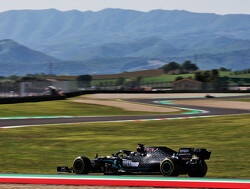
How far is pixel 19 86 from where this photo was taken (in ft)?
145

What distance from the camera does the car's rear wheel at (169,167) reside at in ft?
29.3

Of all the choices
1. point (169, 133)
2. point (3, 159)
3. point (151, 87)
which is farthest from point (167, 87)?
point (3, 159)

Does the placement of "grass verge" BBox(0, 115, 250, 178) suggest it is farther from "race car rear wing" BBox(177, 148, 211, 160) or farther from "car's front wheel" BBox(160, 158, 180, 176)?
"car's front wheel" BBox(160, 158, 180, 176)

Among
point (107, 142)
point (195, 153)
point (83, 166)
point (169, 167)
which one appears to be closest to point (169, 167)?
point (169, 167)

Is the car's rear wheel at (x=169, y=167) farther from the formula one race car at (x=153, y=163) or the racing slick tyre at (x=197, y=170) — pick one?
the racing slick tyre at (x=197, y=170)

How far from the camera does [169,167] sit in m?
9.03

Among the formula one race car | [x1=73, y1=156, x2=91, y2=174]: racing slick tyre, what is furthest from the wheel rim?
[x1=73, y1=156, x2=91, y2=174]: racing slick tyre

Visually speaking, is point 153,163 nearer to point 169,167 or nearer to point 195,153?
point 169,167

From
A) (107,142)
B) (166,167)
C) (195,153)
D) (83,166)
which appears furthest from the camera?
(107,142)

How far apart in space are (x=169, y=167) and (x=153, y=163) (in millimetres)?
405

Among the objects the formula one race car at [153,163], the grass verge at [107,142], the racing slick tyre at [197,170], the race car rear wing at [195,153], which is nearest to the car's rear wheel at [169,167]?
the formula one race car at [153,163]

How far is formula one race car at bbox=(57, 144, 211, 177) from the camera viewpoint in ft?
29.6

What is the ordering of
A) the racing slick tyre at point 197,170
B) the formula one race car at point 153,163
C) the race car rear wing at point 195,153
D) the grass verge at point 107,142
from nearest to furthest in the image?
the race car rear wing at point 195,153
the formula one race car at point 153,163
the racing slick tyre at point 197,170
the grass verge at point 107,142

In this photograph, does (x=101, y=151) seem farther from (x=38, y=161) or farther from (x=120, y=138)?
(x=120, y=138)
